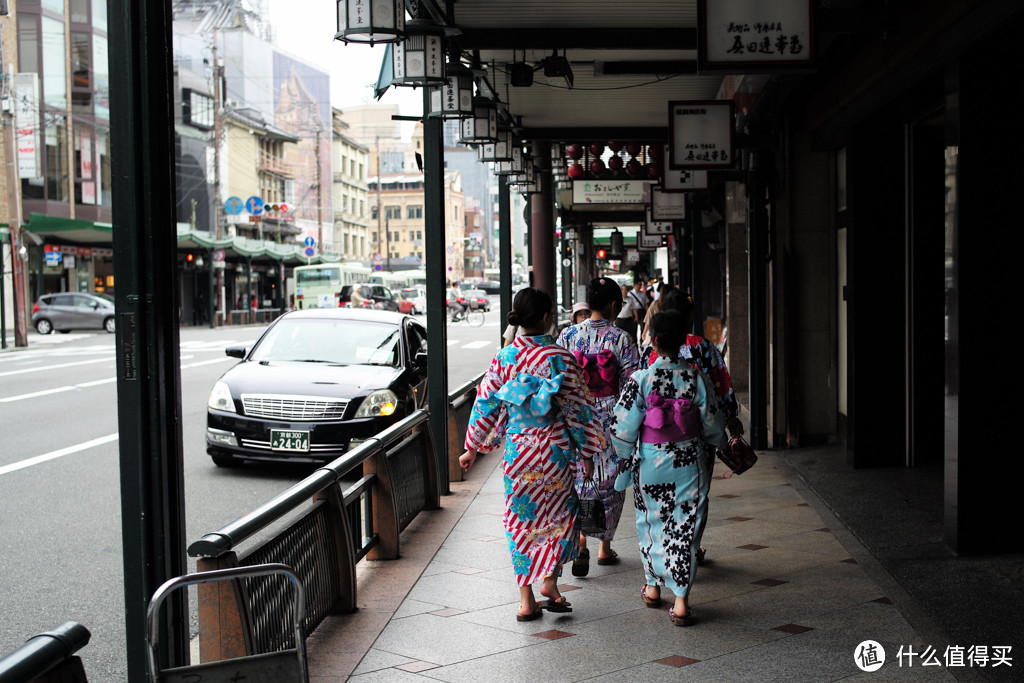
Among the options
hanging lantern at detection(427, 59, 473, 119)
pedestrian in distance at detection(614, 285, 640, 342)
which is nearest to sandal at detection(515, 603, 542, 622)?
hanging lantern at detection(427, 59, 473, 119)

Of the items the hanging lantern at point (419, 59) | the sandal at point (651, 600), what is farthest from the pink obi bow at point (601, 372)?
the hanging lantern at point (419, 59)

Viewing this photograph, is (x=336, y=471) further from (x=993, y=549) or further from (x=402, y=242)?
(x=402, y=242)

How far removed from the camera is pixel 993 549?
6.36 m

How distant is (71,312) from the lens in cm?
4019

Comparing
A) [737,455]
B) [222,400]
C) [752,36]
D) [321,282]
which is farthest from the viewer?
[321,282]

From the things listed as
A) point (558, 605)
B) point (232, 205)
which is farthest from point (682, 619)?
point (232, 205)

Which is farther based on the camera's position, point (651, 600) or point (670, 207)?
point (670, 207)

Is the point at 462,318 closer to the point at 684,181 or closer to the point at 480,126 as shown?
the point at 684,181

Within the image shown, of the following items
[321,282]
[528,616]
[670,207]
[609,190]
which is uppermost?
[609,190]

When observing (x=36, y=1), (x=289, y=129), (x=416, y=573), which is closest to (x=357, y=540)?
(x=416, y=573)

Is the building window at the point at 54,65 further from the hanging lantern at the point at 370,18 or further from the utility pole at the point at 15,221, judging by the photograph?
the hanging lantern at the point at 370,18

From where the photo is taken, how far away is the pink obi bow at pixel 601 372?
6934 mm

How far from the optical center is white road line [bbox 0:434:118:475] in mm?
10703

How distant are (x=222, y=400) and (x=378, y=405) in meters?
1.60
